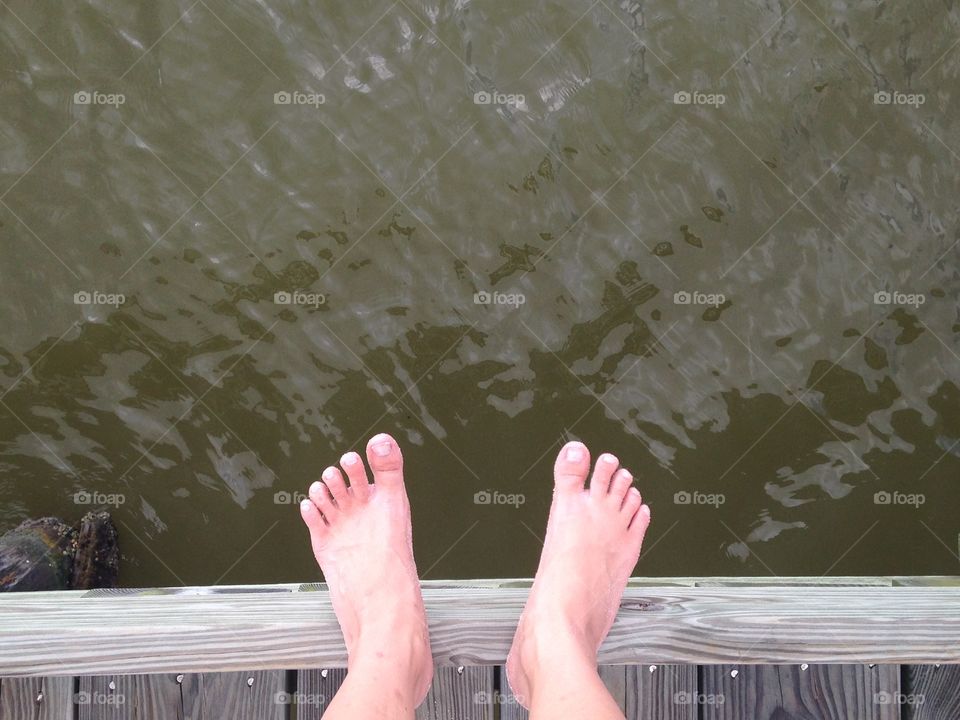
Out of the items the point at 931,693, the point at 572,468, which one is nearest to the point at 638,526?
the point at 572,468

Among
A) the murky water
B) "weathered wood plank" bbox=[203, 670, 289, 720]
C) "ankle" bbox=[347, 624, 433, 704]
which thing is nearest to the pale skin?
"ankle" bbox=[347, 624, 433, 704]

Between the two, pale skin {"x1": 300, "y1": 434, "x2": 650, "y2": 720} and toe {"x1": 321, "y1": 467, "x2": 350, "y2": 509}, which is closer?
pale skin {"x1": 300, "y1": 434, "x2": 650, "y2": 720}

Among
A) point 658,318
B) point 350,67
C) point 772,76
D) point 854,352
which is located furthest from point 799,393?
point 350,67

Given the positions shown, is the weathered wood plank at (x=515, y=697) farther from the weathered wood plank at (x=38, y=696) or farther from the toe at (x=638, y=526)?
the weathered wood plank at (x=38, y=696)

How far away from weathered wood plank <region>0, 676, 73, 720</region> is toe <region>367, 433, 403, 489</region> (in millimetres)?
629

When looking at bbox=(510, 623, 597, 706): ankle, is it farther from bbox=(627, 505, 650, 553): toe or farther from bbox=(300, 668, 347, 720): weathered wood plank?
bbox=(627, 505, 650, 553): toe

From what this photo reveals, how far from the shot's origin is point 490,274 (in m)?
2.21

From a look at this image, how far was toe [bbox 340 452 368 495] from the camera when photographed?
150cm

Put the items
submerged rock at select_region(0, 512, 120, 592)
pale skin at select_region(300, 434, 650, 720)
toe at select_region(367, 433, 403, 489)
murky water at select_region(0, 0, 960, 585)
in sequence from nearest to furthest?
pale skin at select_region(300, 434, 650, 720), toe at select_region(367, 433, 403, 489), submerged rock at select_region(0, 512, 120, 592), murky water at select_region(0, 0, 960, 585)

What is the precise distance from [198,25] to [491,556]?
70.3 inches

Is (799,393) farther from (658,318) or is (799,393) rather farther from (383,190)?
(383,190)

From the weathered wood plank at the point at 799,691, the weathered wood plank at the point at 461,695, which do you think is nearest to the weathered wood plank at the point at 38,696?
the weathered wood plank at the point at 461,695

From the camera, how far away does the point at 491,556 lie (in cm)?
222

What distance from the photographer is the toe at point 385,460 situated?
148 centimetres
